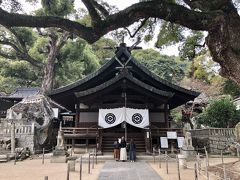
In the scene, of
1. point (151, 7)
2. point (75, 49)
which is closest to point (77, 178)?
point (151, 7)

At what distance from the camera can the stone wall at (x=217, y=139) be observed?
18.7 meters

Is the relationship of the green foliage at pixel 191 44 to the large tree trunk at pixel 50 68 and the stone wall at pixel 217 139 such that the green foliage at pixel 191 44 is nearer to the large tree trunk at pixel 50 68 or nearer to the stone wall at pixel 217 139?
the stone wall at pixel 217 139

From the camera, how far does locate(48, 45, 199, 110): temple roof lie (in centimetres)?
1695

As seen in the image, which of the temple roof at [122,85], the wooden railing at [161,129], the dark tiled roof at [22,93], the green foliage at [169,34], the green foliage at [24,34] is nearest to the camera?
the green foliage at [169,34]

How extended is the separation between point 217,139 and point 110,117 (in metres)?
8.77

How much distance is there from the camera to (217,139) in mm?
19203

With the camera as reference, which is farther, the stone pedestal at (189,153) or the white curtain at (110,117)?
the white curtain at (110,117)

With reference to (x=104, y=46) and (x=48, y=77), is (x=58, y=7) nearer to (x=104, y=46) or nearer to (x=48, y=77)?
(x=48, y=77)

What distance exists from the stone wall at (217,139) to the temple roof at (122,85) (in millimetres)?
3451

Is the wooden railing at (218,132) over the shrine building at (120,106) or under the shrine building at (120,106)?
under

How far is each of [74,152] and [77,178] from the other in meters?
8.95

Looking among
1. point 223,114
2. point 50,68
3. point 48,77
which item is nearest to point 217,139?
point 223,114

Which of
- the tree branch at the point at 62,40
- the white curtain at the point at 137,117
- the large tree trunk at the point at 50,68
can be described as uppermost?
the tree branch at the point at 62,40

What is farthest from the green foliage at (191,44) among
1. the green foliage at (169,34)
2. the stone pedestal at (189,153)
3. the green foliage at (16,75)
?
the green foliage at (16,75)
